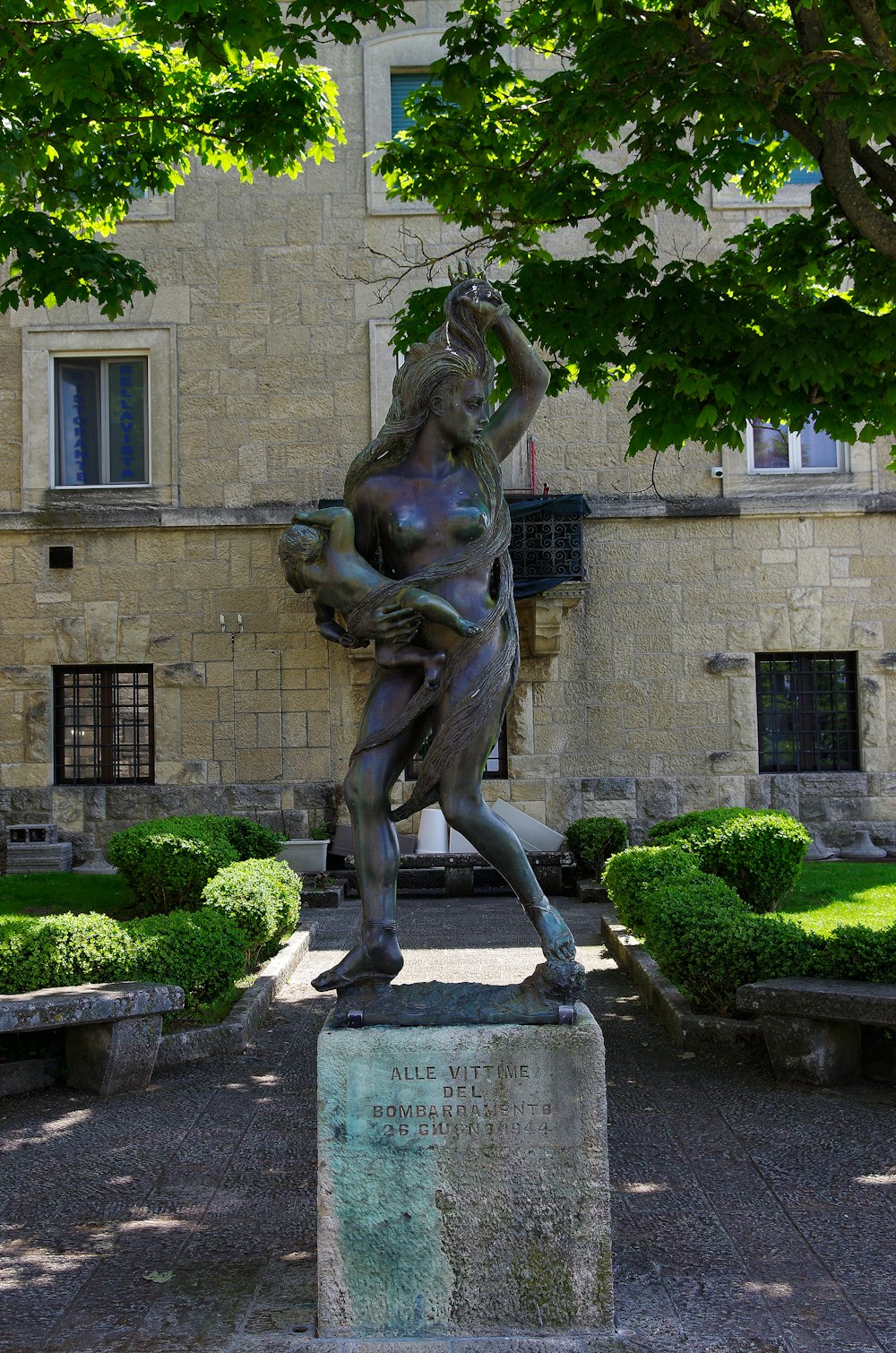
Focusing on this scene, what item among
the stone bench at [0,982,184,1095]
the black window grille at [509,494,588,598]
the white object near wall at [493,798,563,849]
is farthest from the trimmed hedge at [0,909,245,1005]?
the black window grille at [509,494,588,598]

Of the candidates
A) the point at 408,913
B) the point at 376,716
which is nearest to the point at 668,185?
the point at 376,716

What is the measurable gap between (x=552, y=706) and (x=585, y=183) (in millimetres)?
7365

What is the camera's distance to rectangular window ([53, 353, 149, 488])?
1484 centimetres

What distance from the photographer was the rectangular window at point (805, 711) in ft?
47.8

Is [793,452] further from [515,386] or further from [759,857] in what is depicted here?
[515,386]

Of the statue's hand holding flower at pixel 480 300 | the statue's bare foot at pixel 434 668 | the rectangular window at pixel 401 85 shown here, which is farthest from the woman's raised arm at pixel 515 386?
the rectangular window at pixel 401 85

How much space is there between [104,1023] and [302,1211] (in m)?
1.77

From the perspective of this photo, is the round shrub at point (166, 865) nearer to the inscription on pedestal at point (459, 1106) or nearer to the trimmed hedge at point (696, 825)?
the trimmed hedge at point (696, 825)

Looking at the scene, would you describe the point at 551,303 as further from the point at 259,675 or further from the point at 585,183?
the point at 259,675

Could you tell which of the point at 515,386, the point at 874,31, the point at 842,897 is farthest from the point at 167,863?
the point at 874,31

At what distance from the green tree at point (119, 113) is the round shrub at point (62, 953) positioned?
14.3ft

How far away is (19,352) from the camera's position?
14664 millimetres

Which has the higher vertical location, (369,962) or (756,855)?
(369,962)

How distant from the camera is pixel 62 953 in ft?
19.7
